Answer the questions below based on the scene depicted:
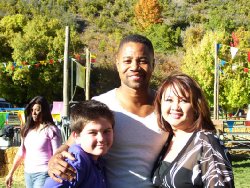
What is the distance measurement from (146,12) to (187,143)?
224ft

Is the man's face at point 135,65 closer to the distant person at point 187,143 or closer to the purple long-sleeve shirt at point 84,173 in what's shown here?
the distant person at point 187,143

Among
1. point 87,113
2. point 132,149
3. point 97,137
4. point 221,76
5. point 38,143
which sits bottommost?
point 221,76

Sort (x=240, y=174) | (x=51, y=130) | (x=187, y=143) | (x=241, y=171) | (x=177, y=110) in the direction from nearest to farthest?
(x=187, y=143), (x=177, y=110), (x=51, y=130), (x=240, y=174), (x=241, y=171)

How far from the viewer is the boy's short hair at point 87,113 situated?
2.27 metres

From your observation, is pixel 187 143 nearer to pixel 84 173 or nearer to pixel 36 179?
pixel 84 173

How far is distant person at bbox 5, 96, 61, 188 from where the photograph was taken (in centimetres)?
421

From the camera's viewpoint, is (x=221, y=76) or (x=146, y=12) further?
(x=146, y=12)

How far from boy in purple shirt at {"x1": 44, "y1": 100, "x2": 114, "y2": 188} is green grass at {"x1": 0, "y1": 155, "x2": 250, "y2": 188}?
600cm

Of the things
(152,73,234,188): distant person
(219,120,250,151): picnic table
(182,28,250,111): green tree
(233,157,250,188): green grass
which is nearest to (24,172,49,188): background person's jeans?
(152,73,234,188): distant person

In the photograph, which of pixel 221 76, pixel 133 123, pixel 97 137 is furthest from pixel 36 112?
pixel 221 76

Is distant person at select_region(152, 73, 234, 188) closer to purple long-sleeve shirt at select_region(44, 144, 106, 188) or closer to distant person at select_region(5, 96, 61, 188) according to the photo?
purple long-sleeve shirt at select_region(44, 144, 106, 188)

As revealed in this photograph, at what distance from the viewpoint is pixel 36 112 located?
4.47m

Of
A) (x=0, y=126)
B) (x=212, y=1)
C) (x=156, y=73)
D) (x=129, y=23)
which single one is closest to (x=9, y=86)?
(x=156, y=73)

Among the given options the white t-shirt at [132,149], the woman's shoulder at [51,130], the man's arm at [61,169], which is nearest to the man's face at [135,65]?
the white t-shirt at [132,149]
